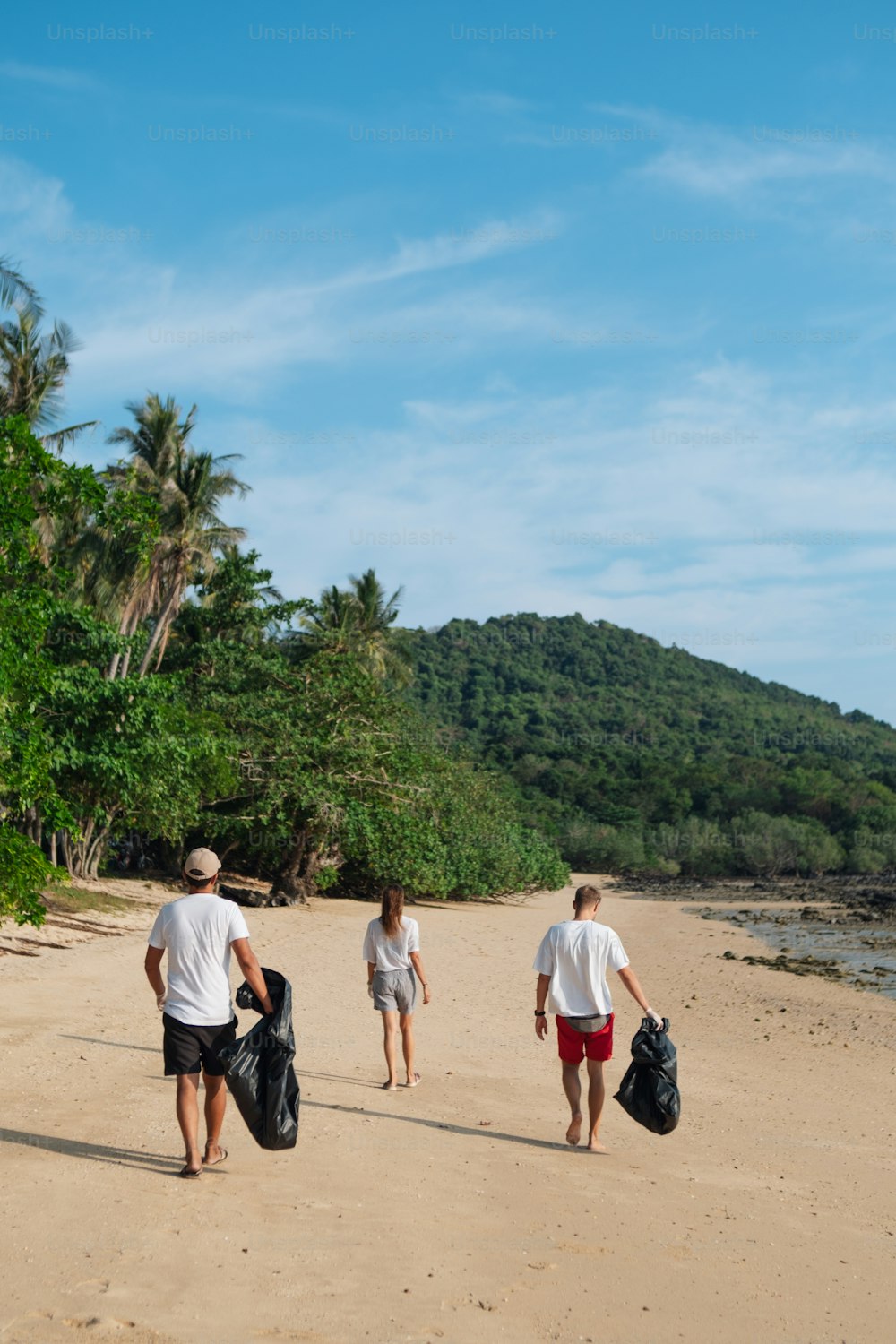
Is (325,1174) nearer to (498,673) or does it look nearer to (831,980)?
(831,980)

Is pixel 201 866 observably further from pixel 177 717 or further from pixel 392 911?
pixel 177 717

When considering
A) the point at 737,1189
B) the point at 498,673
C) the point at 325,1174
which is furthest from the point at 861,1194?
the point at 498,673

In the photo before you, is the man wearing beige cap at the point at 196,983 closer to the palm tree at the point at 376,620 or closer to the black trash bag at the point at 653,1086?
the black trash bag at the point at 653,1086

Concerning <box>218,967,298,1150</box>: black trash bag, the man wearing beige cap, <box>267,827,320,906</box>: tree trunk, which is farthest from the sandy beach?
<box>267,827,320,906</box>: tree trunk

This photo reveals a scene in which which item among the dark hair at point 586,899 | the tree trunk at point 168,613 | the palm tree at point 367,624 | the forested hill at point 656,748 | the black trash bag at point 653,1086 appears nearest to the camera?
the black trash bag at point 653,1086

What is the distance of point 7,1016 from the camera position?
9727mm

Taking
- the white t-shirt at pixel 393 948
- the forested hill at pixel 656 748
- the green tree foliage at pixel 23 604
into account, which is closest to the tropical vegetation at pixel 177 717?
the green tree foliage at pixel 23 604

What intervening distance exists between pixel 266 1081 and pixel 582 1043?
2.14 m

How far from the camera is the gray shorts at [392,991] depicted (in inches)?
322

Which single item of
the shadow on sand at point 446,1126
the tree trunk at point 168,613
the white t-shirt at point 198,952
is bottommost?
the shadow on sand at point 446,1126

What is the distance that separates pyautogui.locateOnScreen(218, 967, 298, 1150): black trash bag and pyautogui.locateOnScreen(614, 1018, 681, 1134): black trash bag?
6.66 feet

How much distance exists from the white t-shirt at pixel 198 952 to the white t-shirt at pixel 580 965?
2.02 m

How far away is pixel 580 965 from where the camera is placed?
663 cm

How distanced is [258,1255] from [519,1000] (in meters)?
10.2
